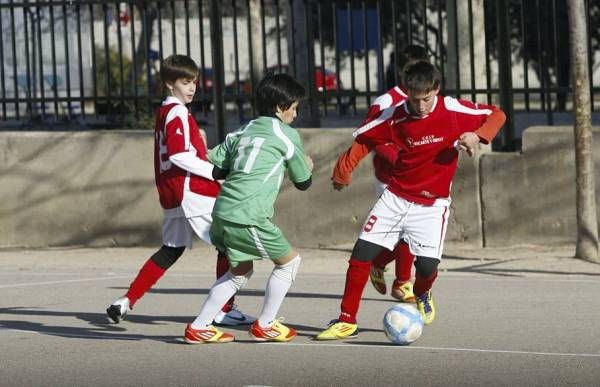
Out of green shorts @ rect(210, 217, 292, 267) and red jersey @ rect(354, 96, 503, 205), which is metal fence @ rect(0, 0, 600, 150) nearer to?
red jersey @ rect(354, 96, 503, 205)

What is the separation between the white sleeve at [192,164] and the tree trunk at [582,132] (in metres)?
4.17

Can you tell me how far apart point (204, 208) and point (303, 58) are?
650 centimetres

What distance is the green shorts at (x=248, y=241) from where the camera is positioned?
26.0 feet

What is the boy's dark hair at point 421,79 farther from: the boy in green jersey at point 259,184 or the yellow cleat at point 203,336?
the yellow cleat at point 203,336

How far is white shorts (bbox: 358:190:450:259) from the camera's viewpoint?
8383 mm

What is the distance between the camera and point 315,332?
28.7 ft

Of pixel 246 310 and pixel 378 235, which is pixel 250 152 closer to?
pixel 378 235

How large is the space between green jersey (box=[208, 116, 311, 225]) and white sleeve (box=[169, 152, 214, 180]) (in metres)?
0.79

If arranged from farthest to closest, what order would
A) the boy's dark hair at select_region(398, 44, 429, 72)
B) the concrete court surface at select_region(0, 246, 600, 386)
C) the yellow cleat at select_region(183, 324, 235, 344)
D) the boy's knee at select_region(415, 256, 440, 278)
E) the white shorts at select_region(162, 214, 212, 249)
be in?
1. the boy's dark hair at select_region(398, 44, 429, 72)
2. the white shorts at select_region(162, 214, 212, 249)
3. the boy's knee at select_region(415, 256, 440, 278)
4. the yellow cleat at select_region(183, 324, 235, 344)
5. the concrete court surface at select_region(0, 246, 600, 386)

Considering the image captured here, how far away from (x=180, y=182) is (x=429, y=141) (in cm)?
171

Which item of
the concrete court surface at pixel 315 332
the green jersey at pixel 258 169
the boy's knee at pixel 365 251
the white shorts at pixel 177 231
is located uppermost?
the green jersey at pixel 258 169

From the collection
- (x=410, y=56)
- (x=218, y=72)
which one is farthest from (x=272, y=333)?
(x=218, y=72)

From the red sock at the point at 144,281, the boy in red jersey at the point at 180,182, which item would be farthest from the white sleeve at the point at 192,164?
A: the red sock at the point at 144,281

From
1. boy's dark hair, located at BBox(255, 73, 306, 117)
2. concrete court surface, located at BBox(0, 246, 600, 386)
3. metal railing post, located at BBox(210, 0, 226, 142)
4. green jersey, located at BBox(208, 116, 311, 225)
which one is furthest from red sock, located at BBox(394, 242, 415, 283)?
metal railing post, located at BBox(210, 0, 226, 142)
